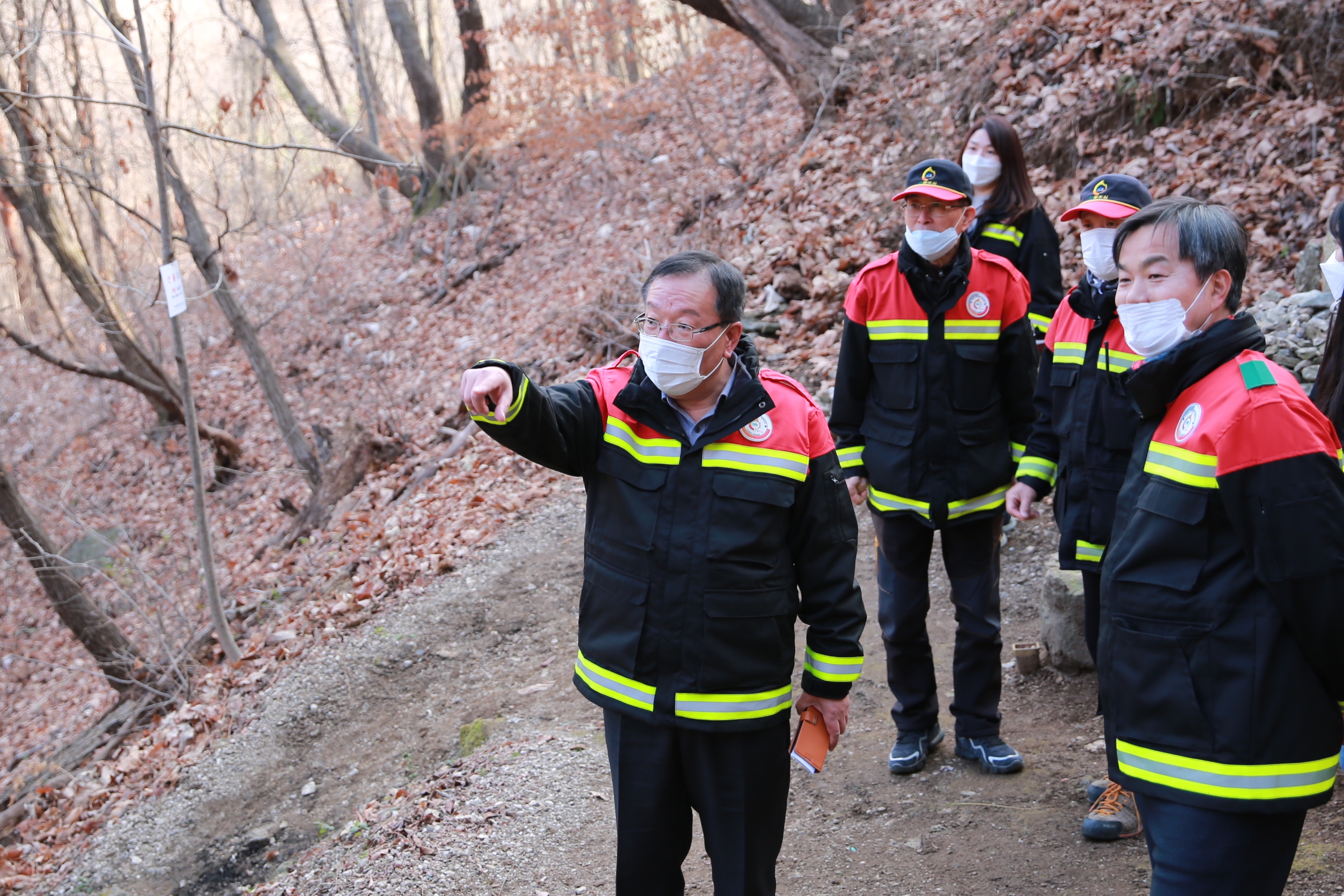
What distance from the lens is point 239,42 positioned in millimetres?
20172

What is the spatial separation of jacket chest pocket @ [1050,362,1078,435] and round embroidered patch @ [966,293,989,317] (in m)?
0.38

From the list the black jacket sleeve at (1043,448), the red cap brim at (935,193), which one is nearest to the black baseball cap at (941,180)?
the red cap brim at (935,193)

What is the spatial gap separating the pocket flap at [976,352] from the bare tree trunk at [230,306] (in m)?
5.80

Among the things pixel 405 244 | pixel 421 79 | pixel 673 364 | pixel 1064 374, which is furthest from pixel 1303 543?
pixel 405 244

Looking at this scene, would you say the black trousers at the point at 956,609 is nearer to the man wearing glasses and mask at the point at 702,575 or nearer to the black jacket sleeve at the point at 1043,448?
the black jacket sleeve at the point at 1043,448

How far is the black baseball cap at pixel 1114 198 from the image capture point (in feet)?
10.8

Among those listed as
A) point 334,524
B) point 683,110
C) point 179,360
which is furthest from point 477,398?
point 683,110

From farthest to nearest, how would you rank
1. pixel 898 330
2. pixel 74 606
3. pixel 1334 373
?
pixel 74 606 → pixel 898 330 → pixel 1334 373

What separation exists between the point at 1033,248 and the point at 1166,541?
302 cm

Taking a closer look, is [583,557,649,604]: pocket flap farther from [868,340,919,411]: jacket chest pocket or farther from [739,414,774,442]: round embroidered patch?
[868,340,919,411]: jacket chest pocket

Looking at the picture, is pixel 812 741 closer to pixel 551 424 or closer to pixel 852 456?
pixel 551 424

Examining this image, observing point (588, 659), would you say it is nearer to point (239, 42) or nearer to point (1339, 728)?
point (1339, 728)

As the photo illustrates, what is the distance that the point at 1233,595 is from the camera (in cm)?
200

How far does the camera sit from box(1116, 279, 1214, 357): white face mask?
87.9 inches
